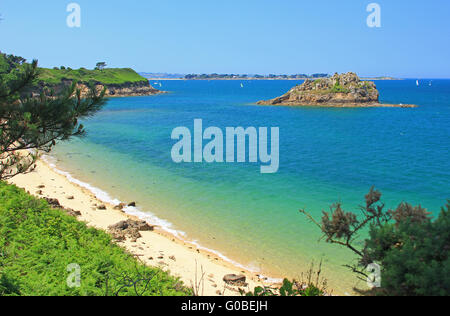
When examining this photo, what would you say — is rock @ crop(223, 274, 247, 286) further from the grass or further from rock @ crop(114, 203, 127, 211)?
the grass

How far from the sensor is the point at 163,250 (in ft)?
50.9

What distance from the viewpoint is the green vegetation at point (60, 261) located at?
879cm

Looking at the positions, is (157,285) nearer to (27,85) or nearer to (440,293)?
(27,85)

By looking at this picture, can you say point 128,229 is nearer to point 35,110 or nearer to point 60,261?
point 60,261

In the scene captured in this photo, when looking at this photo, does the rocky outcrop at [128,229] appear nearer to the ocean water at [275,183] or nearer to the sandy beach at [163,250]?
the sandy beach at [163,250]

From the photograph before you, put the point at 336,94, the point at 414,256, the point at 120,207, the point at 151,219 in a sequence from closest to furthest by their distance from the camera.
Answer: the point at 414,256
the point at 151,219
the point at 120,207
the point at 336,94

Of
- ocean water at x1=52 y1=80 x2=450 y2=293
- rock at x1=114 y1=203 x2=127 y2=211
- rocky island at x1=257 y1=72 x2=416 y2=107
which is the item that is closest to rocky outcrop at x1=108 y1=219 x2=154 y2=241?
ocean water at x1=52 y1=80 x2=450 y2=293

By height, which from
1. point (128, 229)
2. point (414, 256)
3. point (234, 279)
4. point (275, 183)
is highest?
point (414, 256)

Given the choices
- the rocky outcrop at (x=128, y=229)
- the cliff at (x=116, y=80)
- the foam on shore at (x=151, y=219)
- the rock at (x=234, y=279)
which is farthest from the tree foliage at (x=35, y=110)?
the cliff at (x=116, y=80)

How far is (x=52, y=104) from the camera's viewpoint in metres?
8.50

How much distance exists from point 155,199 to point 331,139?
32853 mm

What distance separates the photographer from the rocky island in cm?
9456

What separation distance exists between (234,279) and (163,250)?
4.17 metres

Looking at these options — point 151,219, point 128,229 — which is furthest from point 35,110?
point 151,219
